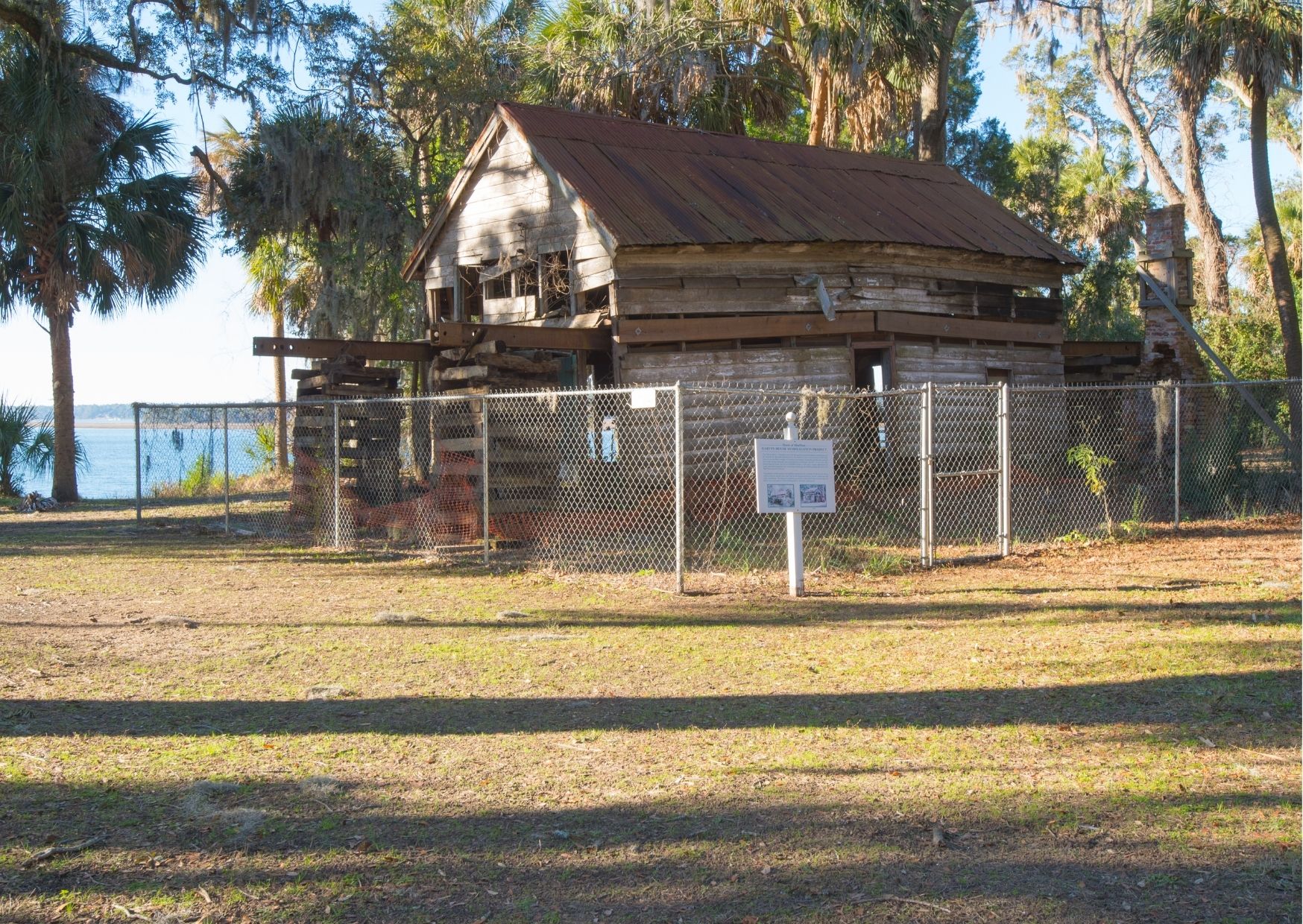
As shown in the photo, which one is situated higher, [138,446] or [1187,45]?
[1187,45]

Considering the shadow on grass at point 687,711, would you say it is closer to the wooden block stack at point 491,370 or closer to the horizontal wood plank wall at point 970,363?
the wooden block stack at point 491,370

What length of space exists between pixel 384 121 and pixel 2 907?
24.7 m

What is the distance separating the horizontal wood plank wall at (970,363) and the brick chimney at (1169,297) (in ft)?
5.06

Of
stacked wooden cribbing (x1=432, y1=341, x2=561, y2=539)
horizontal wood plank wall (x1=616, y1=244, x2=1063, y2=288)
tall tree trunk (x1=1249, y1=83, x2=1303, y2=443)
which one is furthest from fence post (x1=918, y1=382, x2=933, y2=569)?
tall tree trunk (x1=1249, y1=83, x2=1303, y2=443)

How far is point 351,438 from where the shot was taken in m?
15.8

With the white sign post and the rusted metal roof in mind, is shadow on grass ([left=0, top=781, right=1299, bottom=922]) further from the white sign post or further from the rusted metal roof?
the rusted metal roof

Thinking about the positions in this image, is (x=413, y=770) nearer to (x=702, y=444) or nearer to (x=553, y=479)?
(x=553, y=479)

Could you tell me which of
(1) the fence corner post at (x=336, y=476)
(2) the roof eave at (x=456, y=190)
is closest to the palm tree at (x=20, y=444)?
(2) the roof eave at (x=456, y=190)

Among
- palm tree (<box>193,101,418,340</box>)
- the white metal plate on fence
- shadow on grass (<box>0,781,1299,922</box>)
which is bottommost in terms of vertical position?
shadow on grass (<box>0,781,1299,922</box>)

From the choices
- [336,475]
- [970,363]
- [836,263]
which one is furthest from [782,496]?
[970,363]

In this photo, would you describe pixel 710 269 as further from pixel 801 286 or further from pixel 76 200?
pixel 76 200

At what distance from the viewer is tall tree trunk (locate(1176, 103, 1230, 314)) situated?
26.2 meters

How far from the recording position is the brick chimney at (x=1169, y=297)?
18.8 meters

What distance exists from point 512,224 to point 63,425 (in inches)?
410
